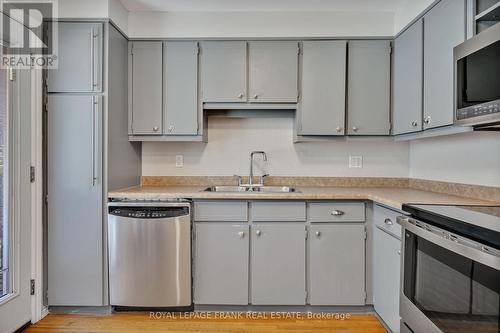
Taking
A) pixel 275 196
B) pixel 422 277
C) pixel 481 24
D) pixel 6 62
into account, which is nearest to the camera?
pixel 422 277

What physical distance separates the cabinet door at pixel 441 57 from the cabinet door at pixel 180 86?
1.75 meters

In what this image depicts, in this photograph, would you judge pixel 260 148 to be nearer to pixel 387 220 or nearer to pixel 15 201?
pixel 387 220

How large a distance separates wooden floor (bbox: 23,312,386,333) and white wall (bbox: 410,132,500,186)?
4.03 feet

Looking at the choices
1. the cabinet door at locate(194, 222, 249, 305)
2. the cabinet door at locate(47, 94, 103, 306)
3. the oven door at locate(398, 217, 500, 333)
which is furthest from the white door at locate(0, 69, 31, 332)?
the oven door at locate(398, 217, 500, 333)

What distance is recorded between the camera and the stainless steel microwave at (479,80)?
4.10ft

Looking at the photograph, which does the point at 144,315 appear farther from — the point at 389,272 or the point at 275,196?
the point at 389,272

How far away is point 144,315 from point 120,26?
2.29 metres

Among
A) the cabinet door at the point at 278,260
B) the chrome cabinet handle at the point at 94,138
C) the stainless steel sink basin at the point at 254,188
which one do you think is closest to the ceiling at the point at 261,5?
the chrome cabinet handle at the point at 94,138

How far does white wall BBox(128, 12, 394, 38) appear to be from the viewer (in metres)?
2.50

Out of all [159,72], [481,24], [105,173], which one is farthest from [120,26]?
[481,24]

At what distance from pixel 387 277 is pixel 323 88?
5.04 feet

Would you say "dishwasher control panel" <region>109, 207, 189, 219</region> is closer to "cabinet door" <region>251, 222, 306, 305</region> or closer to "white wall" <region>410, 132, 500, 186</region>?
"cabinet door" <region>251, 222, 306, 305</region>

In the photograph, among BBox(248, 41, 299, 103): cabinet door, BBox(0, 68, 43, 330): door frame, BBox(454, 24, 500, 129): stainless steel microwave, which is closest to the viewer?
BBox(454, 24, 500, 129): stainless steel microwave

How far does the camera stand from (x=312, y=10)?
8.19ft
